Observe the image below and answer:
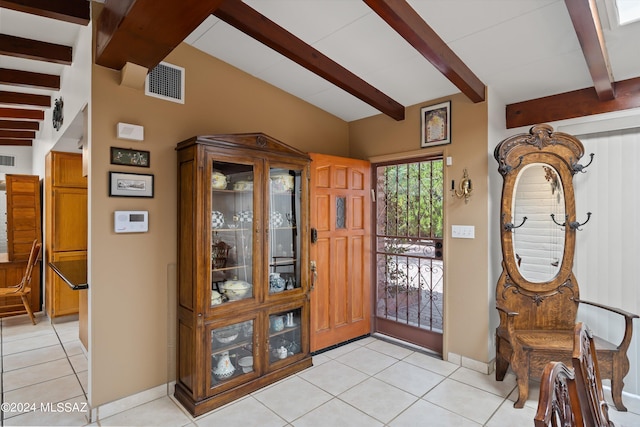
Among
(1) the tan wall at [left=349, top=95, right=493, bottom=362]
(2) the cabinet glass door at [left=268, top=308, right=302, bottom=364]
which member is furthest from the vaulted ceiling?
(2) the cabinet glass door at [left=268, top=308, right=302, bottom=364]

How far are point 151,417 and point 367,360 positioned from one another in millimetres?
1915

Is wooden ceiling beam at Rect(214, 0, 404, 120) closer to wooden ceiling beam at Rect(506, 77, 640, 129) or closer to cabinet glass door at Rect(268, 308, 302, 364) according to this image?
wooden ceiling beam at Rect(506, 77, 640, 129)

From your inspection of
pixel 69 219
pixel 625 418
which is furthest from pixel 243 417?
pixel 69 219

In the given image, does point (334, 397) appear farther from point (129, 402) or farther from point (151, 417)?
point (129, 402)

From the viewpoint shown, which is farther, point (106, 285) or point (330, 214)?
point (330, 214)

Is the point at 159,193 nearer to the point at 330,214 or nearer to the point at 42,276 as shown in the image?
the point at 330,214

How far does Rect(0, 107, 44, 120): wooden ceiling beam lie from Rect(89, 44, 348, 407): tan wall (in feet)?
10.4

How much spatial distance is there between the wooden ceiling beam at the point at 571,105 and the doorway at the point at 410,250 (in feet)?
2.70

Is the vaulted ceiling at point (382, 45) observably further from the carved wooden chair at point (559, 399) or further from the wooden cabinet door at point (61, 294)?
the wooden cabinet door at point (61, 294)

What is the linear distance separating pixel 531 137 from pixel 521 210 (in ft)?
2.05

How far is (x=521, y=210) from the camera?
115 inches

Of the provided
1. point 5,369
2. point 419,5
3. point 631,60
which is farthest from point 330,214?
point 5,369

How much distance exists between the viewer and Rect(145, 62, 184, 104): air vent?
262 centimetres

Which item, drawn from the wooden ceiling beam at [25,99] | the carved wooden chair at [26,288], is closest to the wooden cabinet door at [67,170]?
the wooden ceiling beam at [25,99]
